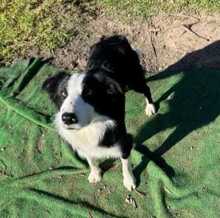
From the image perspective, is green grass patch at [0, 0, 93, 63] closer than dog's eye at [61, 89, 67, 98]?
No

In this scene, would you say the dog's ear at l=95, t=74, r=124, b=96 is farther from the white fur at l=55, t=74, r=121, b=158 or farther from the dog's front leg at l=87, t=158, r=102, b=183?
the dog's front leg at l=87, t=158, r=102, b=183

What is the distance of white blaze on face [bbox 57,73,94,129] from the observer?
3.41m

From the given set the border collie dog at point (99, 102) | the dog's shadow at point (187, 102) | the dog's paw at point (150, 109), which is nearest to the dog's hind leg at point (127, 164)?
the border collie dog at point (99, 102)

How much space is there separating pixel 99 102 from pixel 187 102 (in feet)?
6.12

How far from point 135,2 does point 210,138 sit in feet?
8.33

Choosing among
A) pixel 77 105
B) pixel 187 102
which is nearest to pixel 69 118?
pixel 77 105

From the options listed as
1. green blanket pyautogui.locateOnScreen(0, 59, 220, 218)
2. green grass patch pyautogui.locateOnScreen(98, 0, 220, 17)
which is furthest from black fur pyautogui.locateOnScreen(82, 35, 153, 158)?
green grass patch pyautogui.locateOnScreen(98, 0, 220, 17)

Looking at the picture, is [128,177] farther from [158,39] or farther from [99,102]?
[158,39]

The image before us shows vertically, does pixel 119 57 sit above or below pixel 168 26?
above

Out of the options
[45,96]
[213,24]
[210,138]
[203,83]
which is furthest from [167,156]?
[213,24]

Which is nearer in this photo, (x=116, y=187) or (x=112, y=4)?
(x=116, y=187)

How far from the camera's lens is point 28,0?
7066mm

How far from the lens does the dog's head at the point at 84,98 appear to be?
11.3ft

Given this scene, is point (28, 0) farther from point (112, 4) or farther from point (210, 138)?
point (210, 138)
